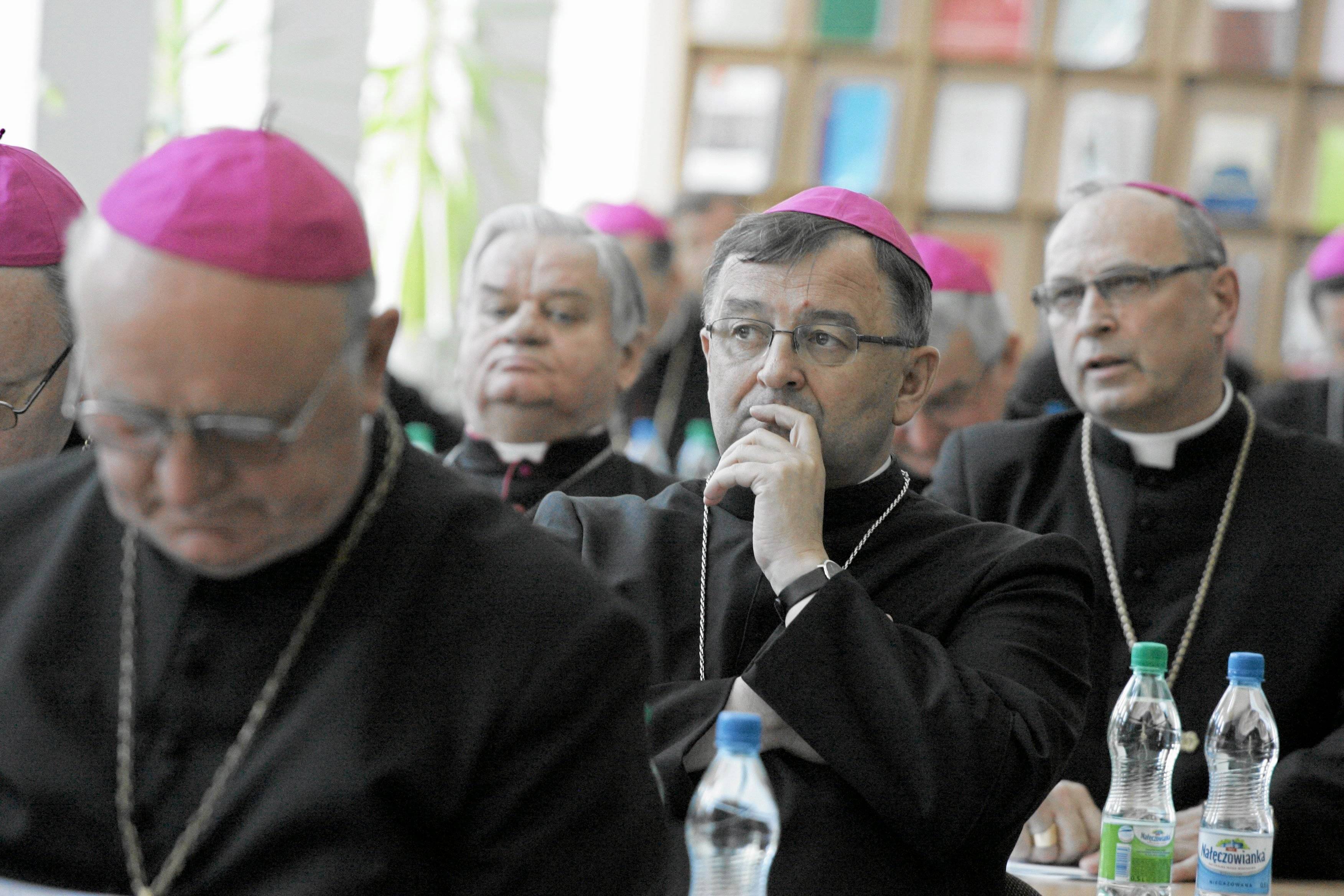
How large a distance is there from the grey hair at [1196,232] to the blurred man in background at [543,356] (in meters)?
1.15

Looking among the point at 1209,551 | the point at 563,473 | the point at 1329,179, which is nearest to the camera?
the point at 1209,551

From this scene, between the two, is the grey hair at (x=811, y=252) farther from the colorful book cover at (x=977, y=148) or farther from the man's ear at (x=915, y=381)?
the colorful book cover at (x=977, y=148)

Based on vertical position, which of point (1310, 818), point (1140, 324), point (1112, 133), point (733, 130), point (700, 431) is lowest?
point (1310, 818)

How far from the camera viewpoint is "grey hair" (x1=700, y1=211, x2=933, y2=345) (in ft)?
8.36

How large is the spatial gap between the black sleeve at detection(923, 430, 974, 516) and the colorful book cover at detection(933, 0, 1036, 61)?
487cm

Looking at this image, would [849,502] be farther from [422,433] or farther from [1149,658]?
[422,433]

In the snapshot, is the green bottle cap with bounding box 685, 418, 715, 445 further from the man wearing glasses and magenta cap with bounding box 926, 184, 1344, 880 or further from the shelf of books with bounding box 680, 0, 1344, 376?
the man wearing glasses and magenta cap with bounding box 926, 184, 1344, 880

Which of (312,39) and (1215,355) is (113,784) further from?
(312,39)

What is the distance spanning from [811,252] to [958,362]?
6.29 feet

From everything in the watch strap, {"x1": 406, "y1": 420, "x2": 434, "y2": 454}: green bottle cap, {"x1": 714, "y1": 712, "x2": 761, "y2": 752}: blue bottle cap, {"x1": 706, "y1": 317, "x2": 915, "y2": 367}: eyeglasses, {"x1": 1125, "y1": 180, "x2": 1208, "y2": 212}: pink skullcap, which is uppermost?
{"x1": 1125, "y1": 180, "x2": 1208, "y2": 212}: pink skullcap

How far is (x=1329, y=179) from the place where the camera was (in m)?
7.92

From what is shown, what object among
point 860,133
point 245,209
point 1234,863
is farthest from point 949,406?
point 860,133

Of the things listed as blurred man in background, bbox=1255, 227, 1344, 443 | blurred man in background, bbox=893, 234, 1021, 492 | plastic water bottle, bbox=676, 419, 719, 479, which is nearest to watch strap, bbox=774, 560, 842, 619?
blurred man in background, bbox=893, 234, 1021, 492

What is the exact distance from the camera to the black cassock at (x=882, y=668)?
2188mm
